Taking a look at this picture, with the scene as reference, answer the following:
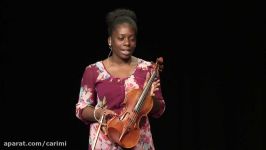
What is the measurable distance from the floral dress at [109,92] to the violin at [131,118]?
9 cm

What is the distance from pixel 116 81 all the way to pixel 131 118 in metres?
0.24

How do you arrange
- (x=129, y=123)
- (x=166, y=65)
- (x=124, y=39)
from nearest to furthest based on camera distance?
(x=129, y=123) → (x=124, y=39) → (x=166, y=65)

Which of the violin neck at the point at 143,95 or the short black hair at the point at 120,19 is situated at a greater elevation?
the short black hair at the point at 120,19

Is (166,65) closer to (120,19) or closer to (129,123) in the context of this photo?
(120,19)

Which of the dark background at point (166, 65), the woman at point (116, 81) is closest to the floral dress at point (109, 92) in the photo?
the woman at point (116, 81)

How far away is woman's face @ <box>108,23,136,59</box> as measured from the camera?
8.65 feet

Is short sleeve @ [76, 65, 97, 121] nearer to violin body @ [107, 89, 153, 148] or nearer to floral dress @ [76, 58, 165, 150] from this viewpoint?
floral dress @ [76, 58, 165, 150]

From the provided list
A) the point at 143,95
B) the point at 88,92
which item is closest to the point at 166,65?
the point at 88,92

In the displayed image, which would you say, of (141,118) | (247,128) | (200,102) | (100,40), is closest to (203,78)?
(200,102)

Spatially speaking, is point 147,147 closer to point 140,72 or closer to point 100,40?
point 140,72

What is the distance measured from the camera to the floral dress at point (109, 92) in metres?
2.66

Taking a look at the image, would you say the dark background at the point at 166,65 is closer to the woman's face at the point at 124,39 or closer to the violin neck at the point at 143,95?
the woman's face at the point at 124,39

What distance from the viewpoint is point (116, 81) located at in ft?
8.78

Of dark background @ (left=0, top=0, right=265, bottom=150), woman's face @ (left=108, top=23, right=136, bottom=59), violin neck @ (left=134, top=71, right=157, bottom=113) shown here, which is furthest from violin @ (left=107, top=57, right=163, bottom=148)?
dark background @ (left=0, top=0, right=265, bottom=150)
